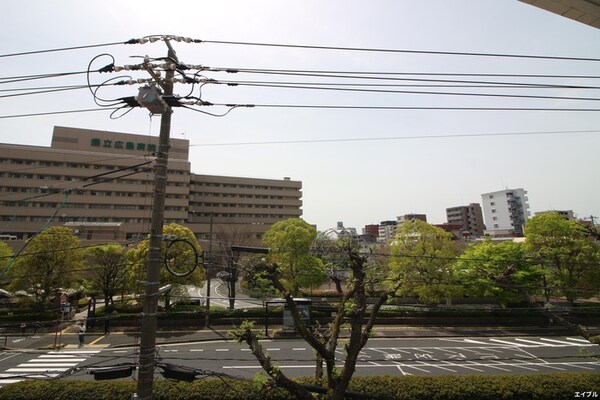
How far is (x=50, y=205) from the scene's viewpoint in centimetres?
5269

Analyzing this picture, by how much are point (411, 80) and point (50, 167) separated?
6562 cm

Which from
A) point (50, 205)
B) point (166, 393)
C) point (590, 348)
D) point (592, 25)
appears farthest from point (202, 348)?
→ point (50, 205)

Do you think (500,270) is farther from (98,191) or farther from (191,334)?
(98,191)

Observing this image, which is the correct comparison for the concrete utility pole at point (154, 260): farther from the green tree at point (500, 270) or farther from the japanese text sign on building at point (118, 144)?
the japanese text sign on building at point (118, 144)

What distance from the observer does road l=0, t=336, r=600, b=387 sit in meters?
16.8

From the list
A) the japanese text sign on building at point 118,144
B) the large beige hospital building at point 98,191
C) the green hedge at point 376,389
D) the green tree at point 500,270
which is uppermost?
the japanese text sign on building at point 118,144

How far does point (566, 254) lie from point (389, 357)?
22.1 meters

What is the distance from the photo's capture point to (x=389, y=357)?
19344 mm

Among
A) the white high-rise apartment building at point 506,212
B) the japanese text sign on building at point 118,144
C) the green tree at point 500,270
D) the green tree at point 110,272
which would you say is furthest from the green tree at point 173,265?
the white high-rise apartment building at point 506,212

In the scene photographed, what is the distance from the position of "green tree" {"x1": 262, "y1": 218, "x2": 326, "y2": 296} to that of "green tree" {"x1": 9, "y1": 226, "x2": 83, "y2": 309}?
19.3 metres

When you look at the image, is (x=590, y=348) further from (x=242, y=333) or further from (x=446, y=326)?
(x=242, y=333)

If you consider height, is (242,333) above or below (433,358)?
above

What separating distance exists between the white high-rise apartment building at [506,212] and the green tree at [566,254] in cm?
6759

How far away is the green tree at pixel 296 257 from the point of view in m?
31.6
